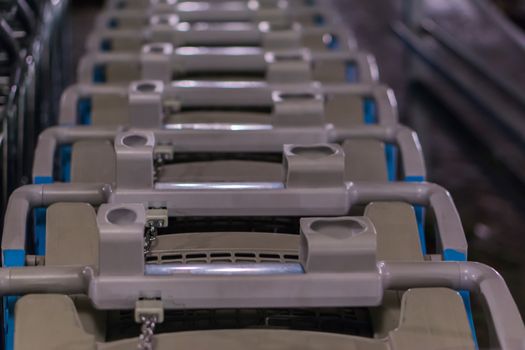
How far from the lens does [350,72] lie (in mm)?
3275

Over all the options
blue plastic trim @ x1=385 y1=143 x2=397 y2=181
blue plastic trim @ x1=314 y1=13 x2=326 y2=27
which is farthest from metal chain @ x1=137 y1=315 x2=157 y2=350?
blue plastic trim @ x1=314 y1=13 x2=326 y2=27

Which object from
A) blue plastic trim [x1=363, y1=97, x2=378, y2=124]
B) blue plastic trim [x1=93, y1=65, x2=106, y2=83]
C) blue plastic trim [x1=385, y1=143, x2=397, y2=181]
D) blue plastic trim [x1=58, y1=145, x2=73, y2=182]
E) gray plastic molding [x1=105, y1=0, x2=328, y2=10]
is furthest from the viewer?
gray plastic molding [x1=105, y1=0, x2=328, y2=10]

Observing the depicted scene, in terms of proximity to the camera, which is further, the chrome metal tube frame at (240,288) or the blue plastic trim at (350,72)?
the blue plastic trim at (350,72)

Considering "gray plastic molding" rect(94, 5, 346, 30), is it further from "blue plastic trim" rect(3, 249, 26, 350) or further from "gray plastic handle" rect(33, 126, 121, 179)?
"blue plastic trim" rect(3, 249, 26, 350)

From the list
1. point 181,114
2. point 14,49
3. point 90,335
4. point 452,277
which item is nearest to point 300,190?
point 452,277

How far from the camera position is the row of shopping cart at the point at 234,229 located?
1.48m

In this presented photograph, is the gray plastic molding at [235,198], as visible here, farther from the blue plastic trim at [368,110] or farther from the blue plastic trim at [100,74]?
the blue plastic trim at [100,74]

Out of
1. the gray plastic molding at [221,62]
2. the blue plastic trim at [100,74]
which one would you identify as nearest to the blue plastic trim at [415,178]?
the gray plastic molding at [221,62]

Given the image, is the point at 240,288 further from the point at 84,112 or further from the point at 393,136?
the point at 84,112

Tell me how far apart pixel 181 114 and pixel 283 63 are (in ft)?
1.15

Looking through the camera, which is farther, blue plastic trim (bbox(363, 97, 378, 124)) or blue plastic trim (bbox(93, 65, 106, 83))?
blue plastic trim (bbox(93, 65, 106, 83))

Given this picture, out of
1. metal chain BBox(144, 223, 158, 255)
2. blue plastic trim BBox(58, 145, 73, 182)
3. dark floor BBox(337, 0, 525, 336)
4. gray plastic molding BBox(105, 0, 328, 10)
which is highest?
gray plastic molding BBox(105, 0, 328, 10)

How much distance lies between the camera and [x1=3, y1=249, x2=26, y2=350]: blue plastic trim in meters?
1.59

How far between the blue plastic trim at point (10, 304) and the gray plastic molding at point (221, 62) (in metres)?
1.08
